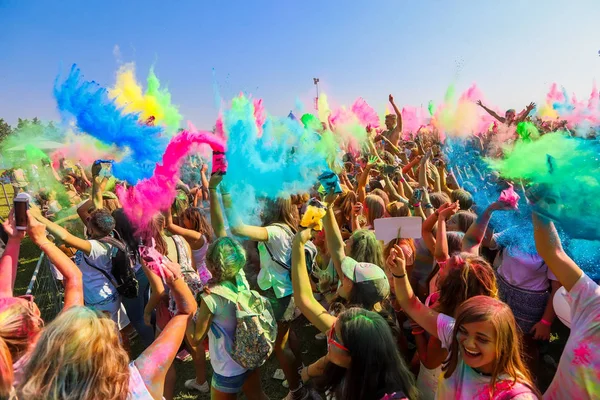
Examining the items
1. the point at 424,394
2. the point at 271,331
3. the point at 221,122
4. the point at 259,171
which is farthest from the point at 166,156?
the point at 424,394

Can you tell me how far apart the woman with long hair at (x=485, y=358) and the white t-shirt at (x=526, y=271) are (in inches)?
62.4

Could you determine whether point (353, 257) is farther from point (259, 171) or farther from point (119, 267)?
point (119, 267)

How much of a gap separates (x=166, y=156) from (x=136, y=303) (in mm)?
1577

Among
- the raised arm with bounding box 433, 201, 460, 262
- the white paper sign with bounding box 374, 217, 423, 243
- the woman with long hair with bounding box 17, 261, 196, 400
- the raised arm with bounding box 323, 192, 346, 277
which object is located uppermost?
the woman with long hair with bounding box 17, 261, 196, 400

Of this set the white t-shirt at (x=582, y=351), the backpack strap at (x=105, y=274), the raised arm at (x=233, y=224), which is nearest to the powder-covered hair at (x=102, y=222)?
the backpack strap at (x=105, y=274)

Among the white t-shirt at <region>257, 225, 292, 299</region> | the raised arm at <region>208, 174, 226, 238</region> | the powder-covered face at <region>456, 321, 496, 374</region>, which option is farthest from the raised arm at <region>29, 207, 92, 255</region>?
the powder-covered face at <region>456, 321, 496, 374</region>

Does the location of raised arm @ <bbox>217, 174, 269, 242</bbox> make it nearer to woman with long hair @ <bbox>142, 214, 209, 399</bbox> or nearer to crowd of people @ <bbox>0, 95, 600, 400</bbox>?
crowd of people @ <bbox>0, 95, 600, 400</bbox>

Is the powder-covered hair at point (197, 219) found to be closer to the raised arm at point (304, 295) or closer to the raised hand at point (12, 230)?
the raised hand at point (12, 230)

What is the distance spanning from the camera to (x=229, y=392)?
8.57 feet

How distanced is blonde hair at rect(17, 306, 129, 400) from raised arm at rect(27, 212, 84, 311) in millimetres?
885

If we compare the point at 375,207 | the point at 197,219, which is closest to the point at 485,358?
the point at 375,207

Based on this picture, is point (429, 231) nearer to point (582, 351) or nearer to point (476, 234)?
point (476, 234)

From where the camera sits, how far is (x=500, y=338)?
1543mm

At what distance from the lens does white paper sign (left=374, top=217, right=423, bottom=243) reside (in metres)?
2.57
